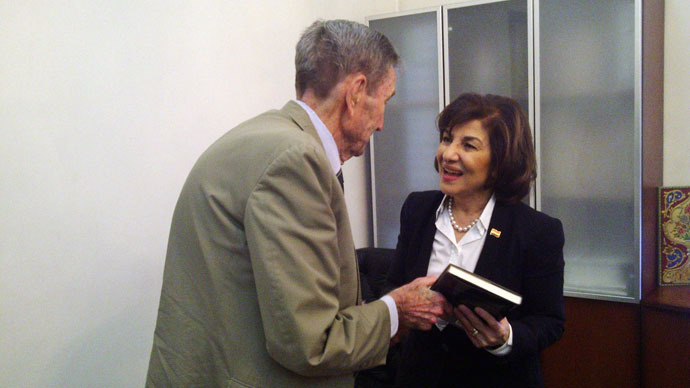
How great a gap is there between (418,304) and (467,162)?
0.49 meters

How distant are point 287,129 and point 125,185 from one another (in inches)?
41.6

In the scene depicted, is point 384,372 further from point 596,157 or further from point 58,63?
point 58,63

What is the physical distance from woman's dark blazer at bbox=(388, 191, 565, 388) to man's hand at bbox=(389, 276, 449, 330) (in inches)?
8.1

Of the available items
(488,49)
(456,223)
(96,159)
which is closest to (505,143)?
(456,223)

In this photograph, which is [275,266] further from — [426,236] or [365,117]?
[426,236]

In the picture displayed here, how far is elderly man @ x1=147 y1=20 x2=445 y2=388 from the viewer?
2.91 ft

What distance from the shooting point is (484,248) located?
138 centimetres

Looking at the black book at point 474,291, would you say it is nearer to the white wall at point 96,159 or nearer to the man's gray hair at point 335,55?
the man's gray hair at point 335,55

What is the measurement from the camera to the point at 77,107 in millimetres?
1610

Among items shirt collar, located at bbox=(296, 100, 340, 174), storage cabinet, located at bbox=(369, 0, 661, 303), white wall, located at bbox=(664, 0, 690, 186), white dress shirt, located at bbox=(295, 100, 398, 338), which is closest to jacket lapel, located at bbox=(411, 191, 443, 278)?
white dress shirt, located at bbox=(295, 100, 398, 338)

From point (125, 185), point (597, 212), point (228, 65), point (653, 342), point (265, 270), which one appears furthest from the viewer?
point (597, 212)

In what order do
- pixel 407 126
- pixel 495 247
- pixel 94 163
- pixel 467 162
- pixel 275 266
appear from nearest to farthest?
pixel 275 266, pixel 495 247, pixel 467 162, pixel 94 163, pixel 407 126

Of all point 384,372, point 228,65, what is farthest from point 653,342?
point 228,65

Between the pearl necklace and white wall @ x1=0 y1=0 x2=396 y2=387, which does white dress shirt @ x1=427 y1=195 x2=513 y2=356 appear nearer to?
the pearl necklace
